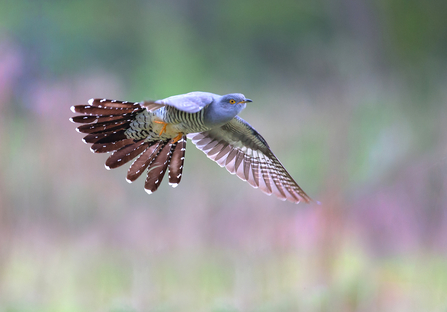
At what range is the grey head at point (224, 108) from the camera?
5.29 feet

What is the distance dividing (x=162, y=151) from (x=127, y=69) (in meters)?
1.33

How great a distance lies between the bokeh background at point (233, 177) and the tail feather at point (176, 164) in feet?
3.61

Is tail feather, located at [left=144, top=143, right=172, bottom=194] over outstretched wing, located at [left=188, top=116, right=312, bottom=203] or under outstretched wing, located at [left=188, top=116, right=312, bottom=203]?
under

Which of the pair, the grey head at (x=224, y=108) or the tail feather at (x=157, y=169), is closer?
the grey head at (x=224, y=108)

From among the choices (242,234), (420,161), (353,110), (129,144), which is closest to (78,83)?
(129,144)

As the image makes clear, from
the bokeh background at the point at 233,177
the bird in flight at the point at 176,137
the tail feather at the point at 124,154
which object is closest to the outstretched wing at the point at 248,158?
the bird in flight at the point at 176,137

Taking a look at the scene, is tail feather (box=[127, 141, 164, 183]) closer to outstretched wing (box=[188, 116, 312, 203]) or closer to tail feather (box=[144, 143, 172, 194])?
tail feather (box=[144, 143, 172, 194])

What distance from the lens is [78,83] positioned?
2.98m

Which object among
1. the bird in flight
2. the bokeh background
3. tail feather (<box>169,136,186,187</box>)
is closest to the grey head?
the bird in flight

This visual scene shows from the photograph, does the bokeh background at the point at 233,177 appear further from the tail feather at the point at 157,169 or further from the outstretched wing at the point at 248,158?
the tail feather at the point at 157,169

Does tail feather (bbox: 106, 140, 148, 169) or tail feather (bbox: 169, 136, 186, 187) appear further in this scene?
tail feather (bbox: 169, 136, 186, 187)

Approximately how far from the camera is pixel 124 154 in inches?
73.7

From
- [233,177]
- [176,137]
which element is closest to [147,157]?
[176,137]

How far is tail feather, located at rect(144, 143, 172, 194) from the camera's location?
75.7 inches
